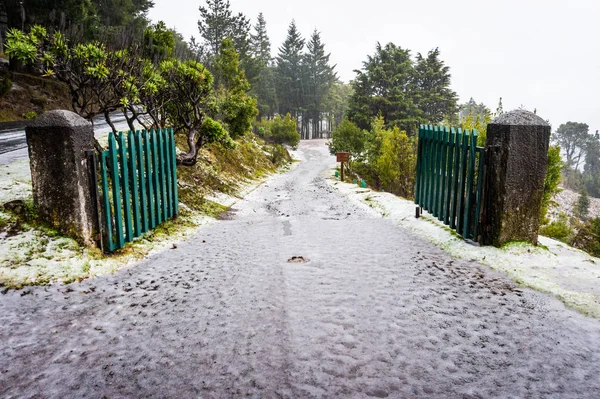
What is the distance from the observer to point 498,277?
A: 5875mm

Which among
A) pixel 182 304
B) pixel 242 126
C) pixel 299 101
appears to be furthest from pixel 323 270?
pixel 299 101

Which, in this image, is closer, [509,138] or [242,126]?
[509,138]

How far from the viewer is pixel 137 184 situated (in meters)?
7.52

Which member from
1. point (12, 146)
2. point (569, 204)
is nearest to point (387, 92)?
point (12, 146)

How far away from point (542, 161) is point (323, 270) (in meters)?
4.63

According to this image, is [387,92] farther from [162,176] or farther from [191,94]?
[162,176]

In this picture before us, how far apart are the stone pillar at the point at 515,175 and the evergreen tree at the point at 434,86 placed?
46.9 m

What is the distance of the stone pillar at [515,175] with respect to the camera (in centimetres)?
682

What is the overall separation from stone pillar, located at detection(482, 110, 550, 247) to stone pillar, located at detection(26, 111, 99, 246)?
716 centimetres

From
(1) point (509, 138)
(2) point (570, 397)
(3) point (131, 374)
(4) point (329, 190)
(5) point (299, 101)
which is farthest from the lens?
(5) point (299, 101)

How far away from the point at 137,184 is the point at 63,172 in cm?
172

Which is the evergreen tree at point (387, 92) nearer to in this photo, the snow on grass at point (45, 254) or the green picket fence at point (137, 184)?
the green picket fence at point (137, 184)

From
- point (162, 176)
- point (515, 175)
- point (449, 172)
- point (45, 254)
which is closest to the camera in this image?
point (45, 254)

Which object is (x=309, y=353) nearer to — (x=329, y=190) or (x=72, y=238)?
(x=72, y=238)
